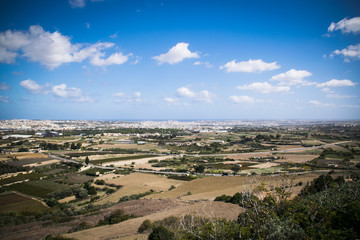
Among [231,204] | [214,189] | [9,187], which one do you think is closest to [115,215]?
[231,204]

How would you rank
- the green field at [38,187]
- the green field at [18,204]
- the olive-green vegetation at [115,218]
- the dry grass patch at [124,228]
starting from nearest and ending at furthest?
the dry grass patch at [124,228] < the olive-green vegetation at [115,218] < the green field at [18,204] < the green field at [38,187]

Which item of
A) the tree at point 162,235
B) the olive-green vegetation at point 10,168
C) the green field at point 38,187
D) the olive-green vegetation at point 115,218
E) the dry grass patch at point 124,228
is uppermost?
the tree at point 162,235

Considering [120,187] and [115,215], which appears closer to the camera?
[115,215]

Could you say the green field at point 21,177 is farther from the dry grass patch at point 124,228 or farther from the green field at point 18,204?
the dry grass patch at point 124,228

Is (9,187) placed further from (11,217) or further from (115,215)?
A: (115,215)

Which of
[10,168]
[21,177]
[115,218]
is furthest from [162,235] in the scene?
[10,168]

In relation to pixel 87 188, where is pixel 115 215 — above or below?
above

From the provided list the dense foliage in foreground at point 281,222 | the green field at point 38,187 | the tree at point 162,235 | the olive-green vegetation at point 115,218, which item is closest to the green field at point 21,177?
the green field at point 38,187

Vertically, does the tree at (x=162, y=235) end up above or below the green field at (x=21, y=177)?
above
